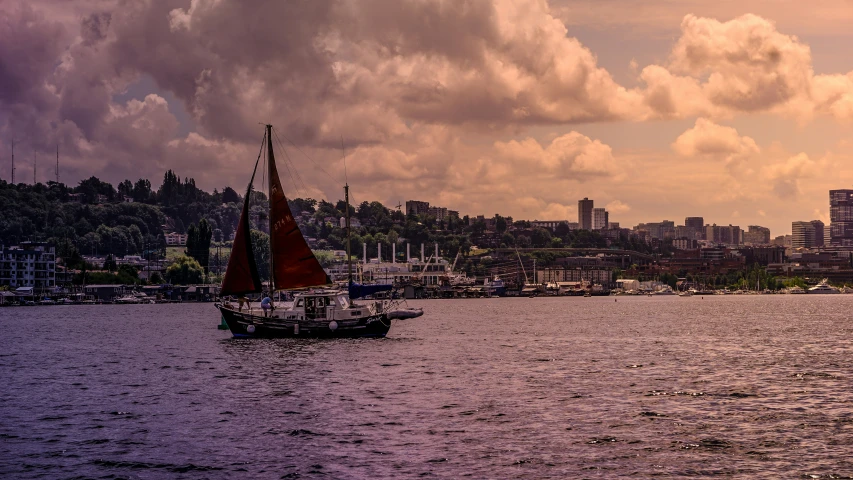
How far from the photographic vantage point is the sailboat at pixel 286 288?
9288 centimetres

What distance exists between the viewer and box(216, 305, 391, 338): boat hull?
92375mm

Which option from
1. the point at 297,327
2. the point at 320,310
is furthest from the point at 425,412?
the point at 320,310

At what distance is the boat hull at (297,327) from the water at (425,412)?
1.30m

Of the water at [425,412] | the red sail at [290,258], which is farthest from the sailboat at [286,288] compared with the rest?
the water at [425,412]

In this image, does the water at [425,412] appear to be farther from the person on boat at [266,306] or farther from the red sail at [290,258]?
the red sail at [290,258]

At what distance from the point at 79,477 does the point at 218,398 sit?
2034 cm

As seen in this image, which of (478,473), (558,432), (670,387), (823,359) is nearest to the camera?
(478,473)

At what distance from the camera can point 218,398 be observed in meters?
58.3

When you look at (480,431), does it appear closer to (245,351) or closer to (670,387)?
(670,387)

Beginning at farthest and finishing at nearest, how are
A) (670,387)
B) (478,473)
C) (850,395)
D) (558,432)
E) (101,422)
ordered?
(670,387), (850,395), (101,422), (558,432), (478,473)

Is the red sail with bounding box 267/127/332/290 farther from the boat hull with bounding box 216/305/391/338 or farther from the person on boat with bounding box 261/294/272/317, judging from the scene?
the boat hull with bounding box 216/305/391/338

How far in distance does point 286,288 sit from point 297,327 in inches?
228

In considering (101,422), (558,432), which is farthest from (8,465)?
(558,432)

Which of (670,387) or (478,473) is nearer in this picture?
(478,473)
